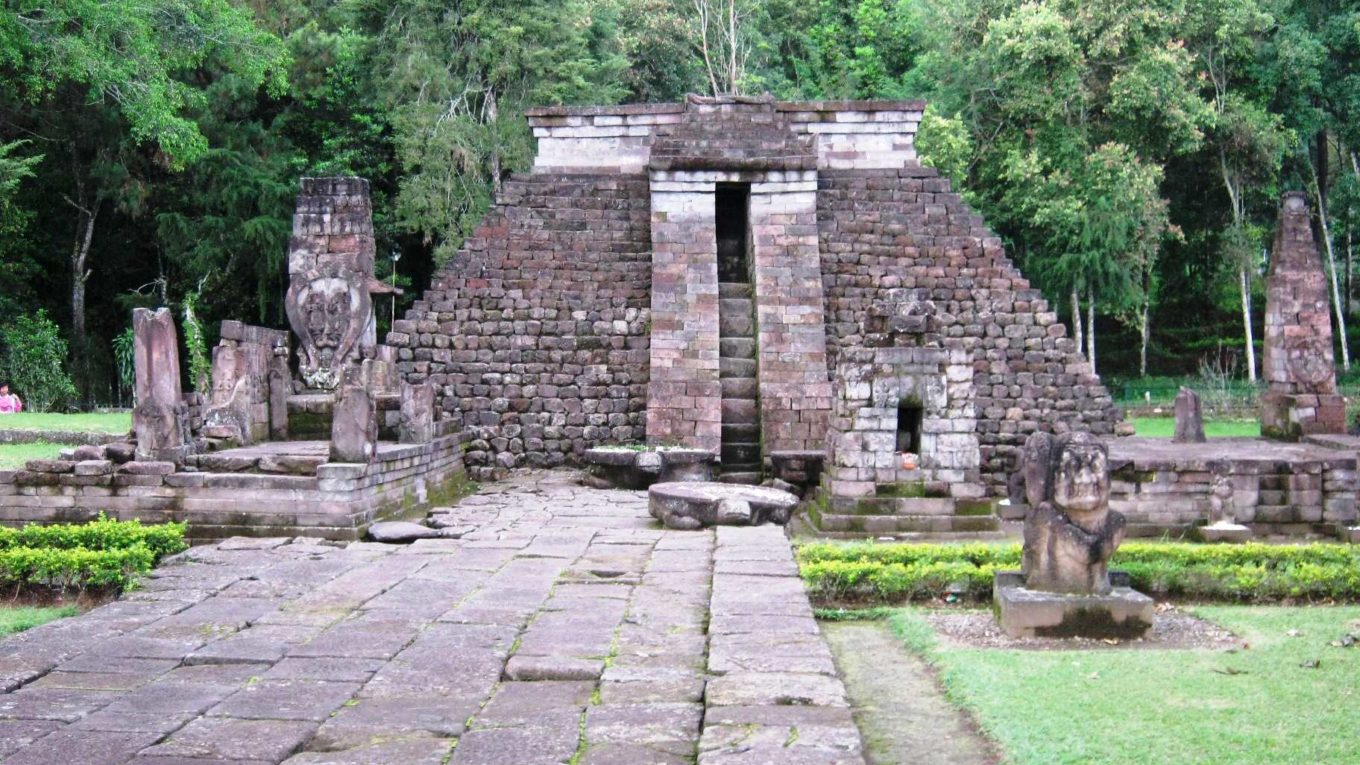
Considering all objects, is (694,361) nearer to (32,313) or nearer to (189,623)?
(189,623)

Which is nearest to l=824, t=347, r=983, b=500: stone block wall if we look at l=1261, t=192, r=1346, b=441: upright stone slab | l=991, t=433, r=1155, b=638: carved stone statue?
l=991, t=433, r=1155, b=638: carved stone statue

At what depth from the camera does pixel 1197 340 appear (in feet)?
105

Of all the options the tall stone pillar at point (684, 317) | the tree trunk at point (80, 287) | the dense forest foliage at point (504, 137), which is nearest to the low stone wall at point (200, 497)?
the tall stone pillar at point (684, 317)

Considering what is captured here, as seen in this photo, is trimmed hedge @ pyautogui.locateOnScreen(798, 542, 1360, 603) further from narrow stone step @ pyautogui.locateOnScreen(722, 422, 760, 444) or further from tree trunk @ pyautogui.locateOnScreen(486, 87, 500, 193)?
tree trunk @ pyautogui.locateOnScreen(486, 87, 500, 193)

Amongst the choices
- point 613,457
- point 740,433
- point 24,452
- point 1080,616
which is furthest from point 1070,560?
point 24,452

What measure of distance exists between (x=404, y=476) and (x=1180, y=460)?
7.61 m

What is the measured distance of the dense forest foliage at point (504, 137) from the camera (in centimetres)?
2323

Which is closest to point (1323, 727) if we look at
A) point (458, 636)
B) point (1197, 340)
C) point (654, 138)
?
point (458, 636)

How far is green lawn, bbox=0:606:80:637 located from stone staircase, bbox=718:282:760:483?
7372 millimetres

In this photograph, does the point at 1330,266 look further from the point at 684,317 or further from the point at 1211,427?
the point at 684,317

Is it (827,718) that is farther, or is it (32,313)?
(32,313)

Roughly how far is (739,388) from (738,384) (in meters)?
0.06

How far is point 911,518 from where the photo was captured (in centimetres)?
1004

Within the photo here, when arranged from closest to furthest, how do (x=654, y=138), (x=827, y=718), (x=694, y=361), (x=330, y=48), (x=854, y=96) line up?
(x=827, y=718), (x=694, y=361), (x=654, y=138), (x=330, y=48), (x=854, y=96)
